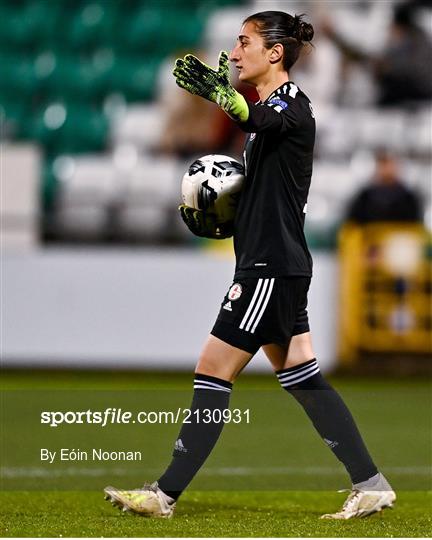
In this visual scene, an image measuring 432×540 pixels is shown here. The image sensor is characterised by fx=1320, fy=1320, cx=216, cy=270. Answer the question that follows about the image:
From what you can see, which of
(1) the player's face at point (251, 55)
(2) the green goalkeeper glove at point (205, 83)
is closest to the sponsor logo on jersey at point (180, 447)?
(2) the green goalkeeper glove at point (205, 83)

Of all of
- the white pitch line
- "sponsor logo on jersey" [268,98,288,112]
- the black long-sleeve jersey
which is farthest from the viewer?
the white pitch line

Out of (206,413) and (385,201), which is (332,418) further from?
(385,201)

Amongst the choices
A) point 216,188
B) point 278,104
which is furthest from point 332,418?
point 278,104

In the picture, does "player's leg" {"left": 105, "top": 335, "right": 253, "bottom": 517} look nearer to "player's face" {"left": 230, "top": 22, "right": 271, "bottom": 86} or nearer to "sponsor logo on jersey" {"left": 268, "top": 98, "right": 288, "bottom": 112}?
"sponsor logo on jersey" {"left": 268, "top": 98, "right": 288, "bottom": 112}

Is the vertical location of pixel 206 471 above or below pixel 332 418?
below

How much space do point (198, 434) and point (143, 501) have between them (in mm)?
296

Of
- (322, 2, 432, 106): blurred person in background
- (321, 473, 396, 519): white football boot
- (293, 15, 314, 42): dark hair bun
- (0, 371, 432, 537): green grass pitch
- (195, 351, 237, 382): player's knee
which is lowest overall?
(0, 371, 432, 537): green grass pitch

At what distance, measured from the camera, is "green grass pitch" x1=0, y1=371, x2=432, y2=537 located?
448cm

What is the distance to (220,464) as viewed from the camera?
20.6 ft

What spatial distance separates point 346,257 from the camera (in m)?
10.5

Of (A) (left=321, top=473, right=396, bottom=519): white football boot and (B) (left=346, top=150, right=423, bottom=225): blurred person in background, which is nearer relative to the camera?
(A) (left=321, top=473, right=396, bottom=519): white football boot

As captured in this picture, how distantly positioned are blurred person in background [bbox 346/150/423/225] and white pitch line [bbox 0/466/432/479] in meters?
4.66

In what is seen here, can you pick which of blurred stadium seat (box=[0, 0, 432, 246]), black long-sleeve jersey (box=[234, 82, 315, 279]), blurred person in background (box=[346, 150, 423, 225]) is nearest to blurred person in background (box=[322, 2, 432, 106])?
blurred stadium seat (box=[0, 0, 432, 246])

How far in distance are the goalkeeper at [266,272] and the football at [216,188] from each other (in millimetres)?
59
